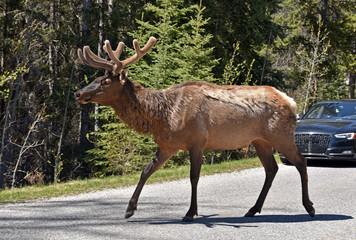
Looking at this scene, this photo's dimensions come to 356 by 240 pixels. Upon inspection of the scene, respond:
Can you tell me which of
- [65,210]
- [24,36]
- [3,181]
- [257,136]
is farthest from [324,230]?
[3,181]

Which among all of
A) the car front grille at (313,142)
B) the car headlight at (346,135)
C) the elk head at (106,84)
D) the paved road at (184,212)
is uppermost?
the elk head at (106,84)

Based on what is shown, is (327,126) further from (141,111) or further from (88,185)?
(141,111)

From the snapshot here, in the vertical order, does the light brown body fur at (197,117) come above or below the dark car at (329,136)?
above

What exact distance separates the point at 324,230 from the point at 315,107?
10047mm

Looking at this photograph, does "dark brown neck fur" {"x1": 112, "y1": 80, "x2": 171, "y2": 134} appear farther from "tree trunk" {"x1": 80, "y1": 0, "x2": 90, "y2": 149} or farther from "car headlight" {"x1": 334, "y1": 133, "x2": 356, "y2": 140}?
"tree trunk" {"x1": 80, "y1": 0, "x2": 90, "y2": 149}

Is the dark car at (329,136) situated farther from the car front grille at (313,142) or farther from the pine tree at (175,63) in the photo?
the pine tree at (175,63)

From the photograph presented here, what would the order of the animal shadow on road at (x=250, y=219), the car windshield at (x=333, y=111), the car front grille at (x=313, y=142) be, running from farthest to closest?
the car windshield at (x=333, y=111), the car front grille at (x=313, y=142), the animal shadow on road at (x=250, y=219)

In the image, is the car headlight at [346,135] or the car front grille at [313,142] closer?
the car headlight at [346,135]

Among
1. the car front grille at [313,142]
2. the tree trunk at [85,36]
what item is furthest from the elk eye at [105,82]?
the tree trunk at [85,36]

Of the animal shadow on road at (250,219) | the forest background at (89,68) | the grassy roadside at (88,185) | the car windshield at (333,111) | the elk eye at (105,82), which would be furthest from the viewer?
the forest background at (89,68)

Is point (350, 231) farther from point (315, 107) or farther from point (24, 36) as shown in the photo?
point (24, 36)

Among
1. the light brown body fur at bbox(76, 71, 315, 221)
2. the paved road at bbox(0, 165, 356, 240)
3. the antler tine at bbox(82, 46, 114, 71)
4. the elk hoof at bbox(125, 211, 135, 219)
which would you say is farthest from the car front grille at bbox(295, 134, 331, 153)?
the antler tine at bbox(82, 46, 114, 71)

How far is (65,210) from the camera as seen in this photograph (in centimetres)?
791

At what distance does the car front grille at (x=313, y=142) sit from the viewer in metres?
14.4
